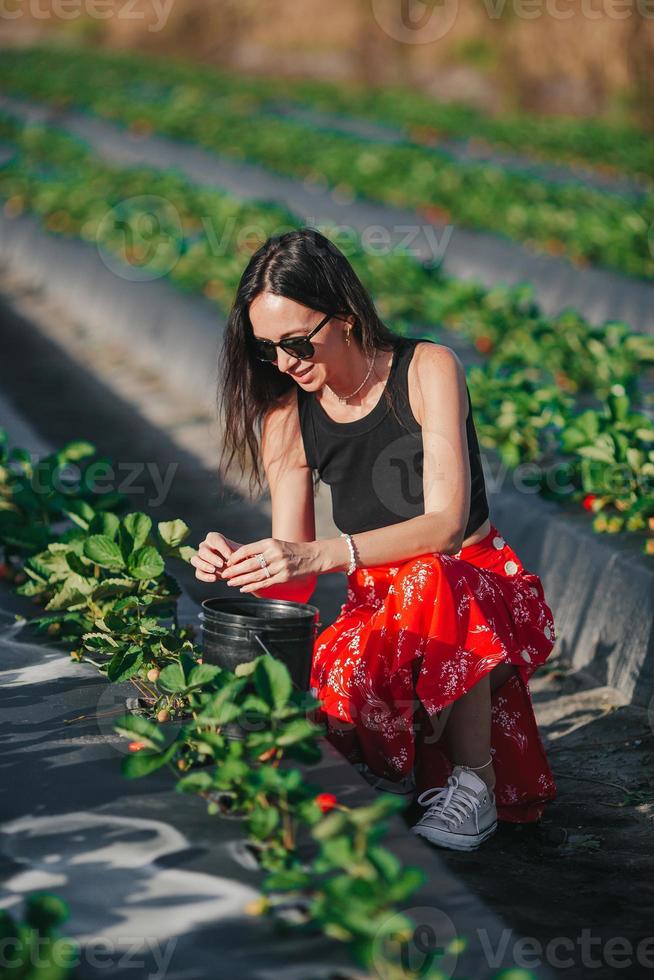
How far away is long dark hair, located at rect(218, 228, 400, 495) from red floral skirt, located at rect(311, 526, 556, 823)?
0.49m

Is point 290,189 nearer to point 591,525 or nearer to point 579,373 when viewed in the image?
point 579,373

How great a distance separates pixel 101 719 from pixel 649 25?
98.1ft

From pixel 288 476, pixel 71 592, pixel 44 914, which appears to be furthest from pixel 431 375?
pixel 44 914

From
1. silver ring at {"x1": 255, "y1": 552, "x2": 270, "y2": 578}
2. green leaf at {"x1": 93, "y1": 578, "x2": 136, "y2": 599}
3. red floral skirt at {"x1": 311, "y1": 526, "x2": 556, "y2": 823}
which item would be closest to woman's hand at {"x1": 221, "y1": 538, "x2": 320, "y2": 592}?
silver ring at {"x1": 255, "y1": 552, "x2": 270, "y2": 578}

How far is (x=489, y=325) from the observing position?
7.00 meters

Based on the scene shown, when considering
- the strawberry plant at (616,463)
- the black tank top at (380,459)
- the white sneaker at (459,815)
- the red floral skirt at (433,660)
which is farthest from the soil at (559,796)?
the black tank top at (380,459)

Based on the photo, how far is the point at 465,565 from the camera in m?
2.96

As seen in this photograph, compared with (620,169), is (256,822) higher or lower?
lower

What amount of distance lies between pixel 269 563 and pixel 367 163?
10.9 m

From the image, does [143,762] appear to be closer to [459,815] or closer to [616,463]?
[459,815]

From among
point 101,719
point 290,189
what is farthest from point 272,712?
point 290,189

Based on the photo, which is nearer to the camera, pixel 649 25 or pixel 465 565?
pixel 465 565

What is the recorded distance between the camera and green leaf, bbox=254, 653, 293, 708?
2.42 metres

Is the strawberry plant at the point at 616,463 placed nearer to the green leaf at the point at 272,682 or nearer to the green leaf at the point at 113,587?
the green leaf at the point at 113,587
